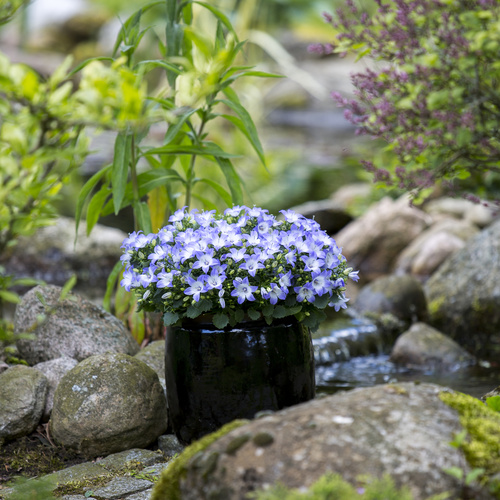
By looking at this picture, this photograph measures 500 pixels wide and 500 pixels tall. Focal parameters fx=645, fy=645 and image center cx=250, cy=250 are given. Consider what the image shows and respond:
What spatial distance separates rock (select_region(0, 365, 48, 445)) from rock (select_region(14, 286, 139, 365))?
320mm

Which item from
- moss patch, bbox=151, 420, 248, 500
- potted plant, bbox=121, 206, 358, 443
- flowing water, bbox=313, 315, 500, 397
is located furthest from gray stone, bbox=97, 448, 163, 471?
flowing water, bbox=313, 315, 500, 397

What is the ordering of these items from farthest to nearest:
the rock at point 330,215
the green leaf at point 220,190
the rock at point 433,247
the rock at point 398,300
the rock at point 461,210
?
the rock at point 330,215 < the rock at point 461,210 < the rock at point 433,247 < the rock at point 398,300 < the green leaf at point 220,190

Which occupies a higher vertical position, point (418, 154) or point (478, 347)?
point (418, 154)

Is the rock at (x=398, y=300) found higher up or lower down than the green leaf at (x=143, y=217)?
lower down

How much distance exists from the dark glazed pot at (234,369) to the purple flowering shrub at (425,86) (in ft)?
4.45

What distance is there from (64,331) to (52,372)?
0.82 feet

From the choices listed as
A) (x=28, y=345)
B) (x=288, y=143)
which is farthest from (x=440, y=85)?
(x=288, y=143)

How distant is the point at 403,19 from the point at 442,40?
0.82 ft

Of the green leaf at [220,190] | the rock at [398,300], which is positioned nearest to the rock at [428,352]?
the rock at [398,300]

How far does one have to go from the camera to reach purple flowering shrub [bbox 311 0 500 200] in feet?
10.9

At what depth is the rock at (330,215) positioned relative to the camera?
8398 mm

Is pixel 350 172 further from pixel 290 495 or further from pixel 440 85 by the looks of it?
pixel 290 495

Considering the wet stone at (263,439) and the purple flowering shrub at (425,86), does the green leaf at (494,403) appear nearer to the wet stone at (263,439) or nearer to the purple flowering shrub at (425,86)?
the wet stone at (263,439)

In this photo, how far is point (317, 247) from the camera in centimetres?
237
